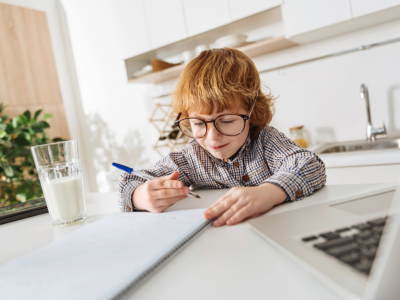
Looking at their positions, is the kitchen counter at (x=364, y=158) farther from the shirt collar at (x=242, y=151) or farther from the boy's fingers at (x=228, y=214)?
the boy's fingers at (x=228, y=214)

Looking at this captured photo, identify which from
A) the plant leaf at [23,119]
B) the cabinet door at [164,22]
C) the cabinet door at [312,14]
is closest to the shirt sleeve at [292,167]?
the cabinet door at [312,14]

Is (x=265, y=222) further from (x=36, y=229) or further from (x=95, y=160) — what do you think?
(x=95, y=160)

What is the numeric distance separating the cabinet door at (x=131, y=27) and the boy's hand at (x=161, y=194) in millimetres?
1718

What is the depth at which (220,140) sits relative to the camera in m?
0.87

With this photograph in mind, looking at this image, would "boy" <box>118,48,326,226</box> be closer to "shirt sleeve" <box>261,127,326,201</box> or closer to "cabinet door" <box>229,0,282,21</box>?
"shirt sleeve" <box>261,127,326,201</box>

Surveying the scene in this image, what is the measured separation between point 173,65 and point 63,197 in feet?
5.89

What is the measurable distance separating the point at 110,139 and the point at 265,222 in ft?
9.20

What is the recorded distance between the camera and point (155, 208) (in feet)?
2.22

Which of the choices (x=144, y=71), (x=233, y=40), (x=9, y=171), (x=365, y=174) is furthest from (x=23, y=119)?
(x=365, y=174)

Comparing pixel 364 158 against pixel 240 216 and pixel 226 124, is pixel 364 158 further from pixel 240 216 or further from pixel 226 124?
pixel 240 216

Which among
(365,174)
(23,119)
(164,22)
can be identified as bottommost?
(365,174)

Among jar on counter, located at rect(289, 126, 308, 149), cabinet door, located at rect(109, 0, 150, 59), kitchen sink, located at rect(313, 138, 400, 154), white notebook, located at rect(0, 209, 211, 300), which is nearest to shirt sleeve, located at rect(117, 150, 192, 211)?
white notebook, located at rect(0, 209, 211, 300)

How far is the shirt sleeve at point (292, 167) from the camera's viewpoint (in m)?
0.65

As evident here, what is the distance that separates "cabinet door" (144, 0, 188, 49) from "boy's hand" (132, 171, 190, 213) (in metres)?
1.52
